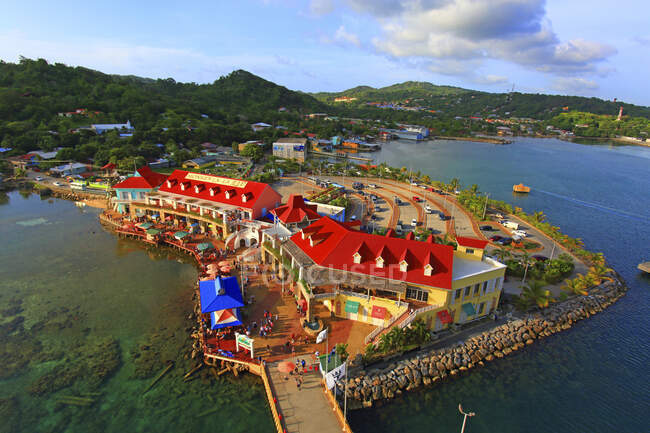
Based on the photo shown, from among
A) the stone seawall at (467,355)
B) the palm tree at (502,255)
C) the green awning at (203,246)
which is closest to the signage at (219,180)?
the green awning at (203,246)

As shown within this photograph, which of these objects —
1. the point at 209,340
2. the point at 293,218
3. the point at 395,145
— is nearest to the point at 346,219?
the point at 293,218

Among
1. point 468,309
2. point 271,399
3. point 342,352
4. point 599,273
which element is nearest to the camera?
point 271,399

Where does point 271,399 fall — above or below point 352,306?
below

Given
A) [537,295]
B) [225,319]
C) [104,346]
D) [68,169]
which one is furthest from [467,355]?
[68,169]

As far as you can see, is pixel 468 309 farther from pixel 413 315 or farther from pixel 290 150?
pixel 290 150

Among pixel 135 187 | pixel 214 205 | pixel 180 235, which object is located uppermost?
pixel 135 187
